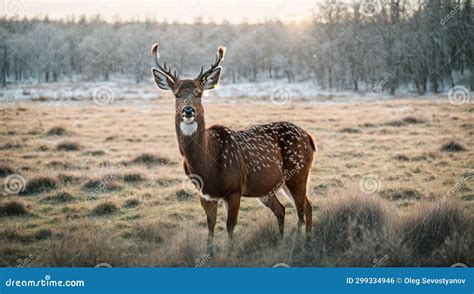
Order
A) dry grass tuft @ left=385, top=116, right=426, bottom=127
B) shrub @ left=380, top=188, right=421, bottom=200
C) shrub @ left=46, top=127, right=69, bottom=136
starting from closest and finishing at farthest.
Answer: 1. shrub @ left=380, top=188, right=421, bottom=200
2. shrub @ left=46, top=127, right=69, bottom=136
3. dry grass tuft @ left=385, top=116, right=426, bottom=127

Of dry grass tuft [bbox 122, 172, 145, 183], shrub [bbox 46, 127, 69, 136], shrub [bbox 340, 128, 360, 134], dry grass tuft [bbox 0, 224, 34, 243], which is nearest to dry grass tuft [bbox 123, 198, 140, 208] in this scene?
dry grass tuft [bbox 122, 172, 145, 183]

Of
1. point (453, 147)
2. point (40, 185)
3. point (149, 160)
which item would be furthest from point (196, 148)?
point (453, 147)

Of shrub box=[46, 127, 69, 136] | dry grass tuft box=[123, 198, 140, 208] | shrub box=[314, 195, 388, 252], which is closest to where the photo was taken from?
shrub box=[314, 195, 388, 252]

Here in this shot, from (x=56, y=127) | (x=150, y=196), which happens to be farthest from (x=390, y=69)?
(x=150, y=196)

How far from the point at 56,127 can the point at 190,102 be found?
1368cm

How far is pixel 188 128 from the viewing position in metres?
6.27

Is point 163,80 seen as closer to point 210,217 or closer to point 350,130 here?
point 210,217

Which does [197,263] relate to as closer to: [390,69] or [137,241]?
[137,241]

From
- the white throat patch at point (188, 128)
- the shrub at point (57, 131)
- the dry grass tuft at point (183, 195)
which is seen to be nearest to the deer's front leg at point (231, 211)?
the white throat patch at point (188, 128)

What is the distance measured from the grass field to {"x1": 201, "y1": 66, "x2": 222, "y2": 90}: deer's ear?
6.59ft

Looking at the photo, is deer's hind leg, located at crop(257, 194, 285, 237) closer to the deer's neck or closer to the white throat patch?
the deer's neck

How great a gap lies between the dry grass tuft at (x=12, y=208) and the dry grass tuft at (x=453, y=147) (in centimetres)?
1140

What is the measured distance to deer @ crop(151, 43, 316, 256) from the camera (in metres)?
6.48

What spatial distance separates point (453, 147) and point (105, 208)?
10319mm
